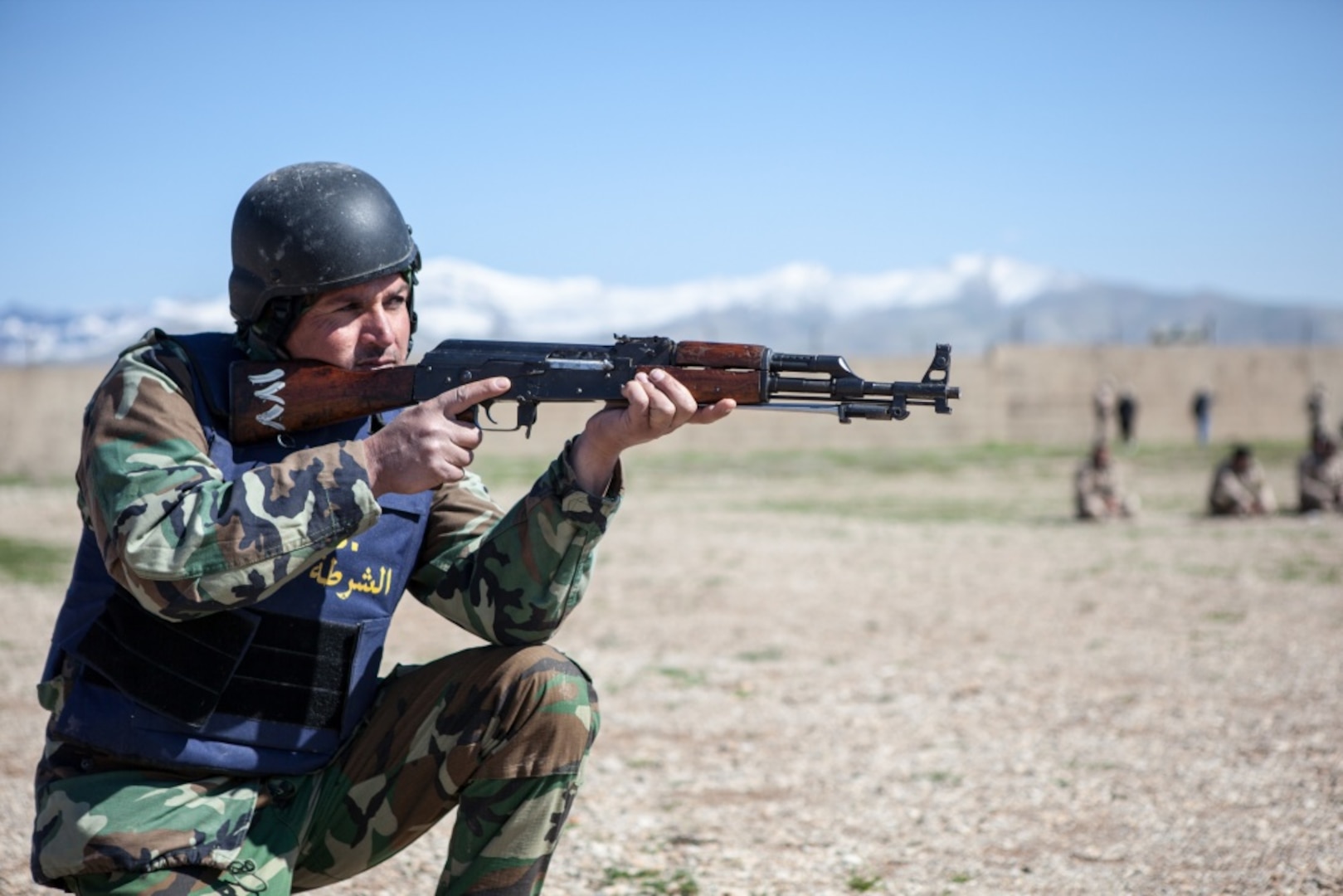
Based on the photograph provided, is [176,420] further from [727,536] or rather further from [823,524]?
[823,524]

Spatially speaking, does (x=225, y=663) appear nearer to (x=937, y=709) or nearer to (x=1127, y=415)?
(x=937, y=709)

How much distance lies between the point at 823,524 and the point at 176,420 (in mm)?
14859

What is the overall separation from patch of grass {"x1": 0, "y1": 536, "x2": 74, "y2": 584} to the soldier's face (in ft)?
33.3

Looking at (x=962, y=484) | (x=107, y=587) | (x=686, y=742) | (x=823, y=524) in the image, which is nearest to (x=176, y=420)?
(x=107, y=587)

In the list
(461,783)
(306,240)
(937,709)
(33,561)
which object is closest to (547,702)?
(461,783)

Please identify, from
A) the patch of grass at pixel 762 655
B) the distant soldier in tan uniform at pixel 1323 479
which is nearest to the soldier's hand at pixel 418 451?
the patch of grass at pixel 762 655

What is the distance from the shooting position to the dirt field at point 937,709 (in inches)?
186

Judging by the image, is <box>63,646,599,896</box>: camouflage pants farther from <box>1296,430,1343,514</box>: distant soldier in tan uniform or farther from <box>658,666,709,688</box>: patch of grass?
<box>1296,430,1343,514</box>: distant soldier in tan uniform

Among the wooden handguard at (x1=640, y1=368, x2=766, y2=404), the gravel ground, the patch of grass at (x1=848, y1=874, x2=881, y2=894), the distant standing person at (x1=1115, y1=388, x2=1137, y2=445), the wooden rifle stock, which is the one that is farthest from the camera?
the distant standing person at (x1=1115, y1=388, x2=1137, y2=445)

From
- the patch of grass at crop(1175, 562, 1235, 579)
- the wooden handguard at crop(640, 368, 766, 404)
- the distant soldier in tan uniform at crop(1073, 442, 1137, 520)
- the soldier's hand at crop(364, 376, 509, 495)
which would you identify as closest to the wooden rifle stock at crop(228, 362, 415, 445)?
the soldier's hand at crop(364, 376, 509, 495)

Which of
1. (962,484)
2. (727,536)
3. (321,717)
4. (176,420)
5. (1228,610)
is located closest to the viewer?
(176,420)

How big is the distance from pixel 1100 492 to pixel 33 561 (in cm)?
1259

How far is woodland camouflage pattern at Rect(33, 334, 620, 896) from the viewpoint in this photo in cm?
288

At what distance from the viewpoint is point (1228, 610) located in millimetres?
10586
